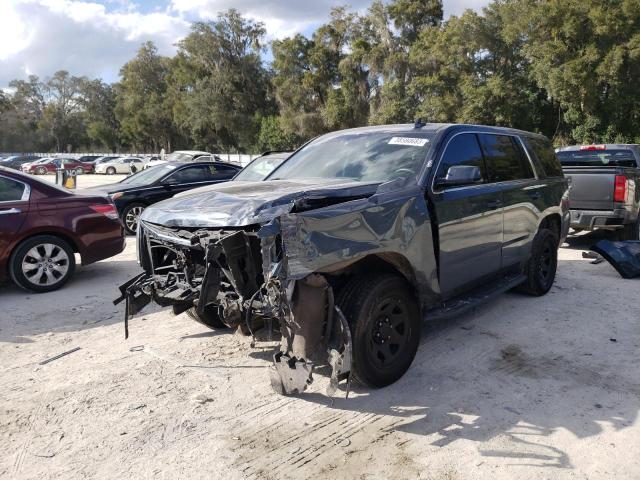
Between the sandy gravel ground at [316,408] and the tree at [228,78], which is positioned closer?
the sandy gravel ground at [316,408]

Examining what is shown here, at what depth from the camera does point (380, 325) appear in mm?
3785

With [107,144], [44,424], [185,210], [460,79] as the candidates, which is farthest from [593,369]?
[107,144]

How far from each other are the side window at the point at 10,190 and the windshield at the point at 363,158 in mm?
3512

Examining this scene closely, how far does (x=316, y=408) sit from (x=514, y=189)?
3.12 meters

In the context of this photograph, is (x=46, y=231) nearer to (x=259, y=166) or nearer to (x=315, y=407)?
(x=259, y=166)

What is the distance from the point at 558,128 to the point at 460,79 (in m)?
7.14

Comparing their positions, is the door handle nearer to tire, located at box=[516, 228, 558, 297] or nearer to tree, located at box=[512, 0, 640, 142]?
tire, located at box=[516, 228, 558, 297]

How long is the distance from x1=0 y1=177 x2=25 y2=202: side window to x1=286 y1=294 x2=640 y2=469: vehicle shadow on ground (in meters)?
4.78

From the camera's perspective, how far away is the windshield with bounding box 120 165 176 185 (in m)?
11.6

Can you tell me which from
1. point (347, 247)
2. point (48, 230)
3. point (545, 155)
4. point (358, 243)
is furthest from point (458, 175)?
point (48, 230)

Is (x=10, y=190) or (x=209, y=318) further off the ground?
(x=10, y=190)

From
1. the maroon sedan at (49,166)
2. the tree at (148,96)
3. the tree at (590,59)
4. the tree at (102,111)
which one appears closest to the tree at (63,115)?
the tree at (102,111)

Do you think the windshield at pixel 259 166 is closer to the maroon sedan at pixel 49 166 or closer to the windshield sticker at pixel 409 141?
the windshield sticker at pixel 409 141

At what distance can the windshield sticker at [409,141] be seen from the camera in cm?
458
